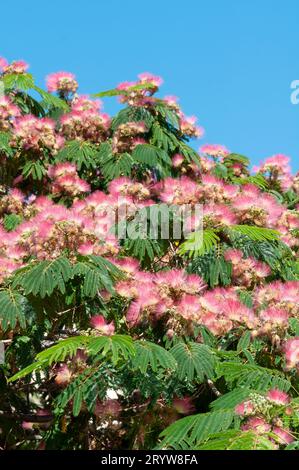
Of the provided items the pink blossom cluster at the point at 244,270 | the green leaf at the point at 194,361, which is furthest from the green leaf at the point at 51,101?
the green leaf at the point at 194,361

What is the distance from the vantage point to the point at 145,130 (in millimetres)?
7594

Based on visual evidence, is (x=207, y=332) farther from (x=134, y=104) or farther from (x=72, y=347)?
(x=134, y=104)

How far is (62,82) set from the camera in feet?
27.9

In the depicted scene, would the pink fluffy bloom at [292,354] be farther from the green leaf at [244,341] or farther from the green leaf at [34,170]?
the green leaf at [34,170]

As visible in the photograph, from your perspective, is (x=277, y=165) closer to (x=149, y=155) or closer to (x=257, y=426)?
(x=149, y=155)

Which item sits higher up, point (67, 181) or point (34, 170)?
point (34, 170)

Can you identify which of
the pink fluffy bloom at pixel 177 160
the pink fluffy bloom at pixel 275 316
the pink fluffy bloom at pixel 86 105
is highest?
the pink fluffy bloom at pixel 86 105

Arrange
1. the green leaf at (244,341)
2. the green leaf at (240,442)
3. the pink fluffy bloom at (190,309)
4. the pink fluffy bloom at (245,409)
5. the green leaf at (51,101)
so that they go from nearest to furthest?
the green leaf at (240,442)
the pink fluffy bloom at (245,409)
the pink fluffy bloom at (190,309)
the green leaf at (244,341)
the green leaf at (51,101)

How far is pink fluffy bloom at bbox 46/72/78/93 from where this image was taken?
27.9ft

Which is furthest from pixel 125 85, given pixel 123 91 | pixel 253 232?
pixel 253 232

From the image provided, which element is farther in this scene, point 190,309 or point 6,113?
point 6,113

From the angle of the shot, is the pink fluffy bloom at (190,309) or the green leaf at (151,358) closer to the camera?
the green leaf at (151,358)

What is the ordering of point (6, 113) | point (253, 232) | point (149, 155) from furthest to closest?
point (6, 113) → point (149, 155) → point (253, 232)

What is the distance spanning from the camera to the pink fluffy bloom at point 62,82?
8500 millimetres
